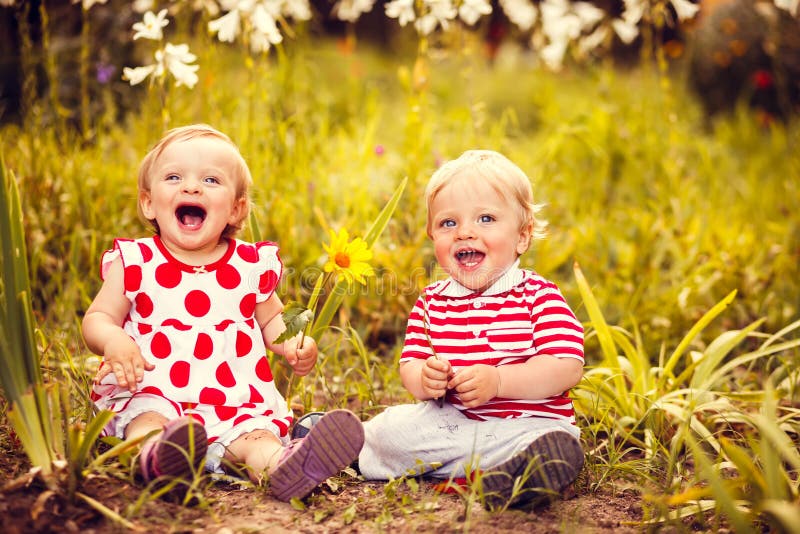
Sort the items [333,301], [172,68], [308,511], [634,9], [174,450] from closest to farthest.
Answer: [174,450] < [308,511] < [333,301] < [172,68] < [634,9]

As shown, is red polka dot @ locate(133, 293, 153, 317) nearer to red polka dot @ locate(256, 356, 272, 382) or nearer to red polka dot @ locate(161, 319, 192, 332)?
red polka dot @ locate(161, 319, 192, 332)

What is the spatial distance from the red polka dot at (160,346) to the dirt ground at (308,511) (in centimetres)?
32

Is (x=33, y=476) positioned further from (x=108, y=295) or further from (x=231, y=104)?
(x=231, y=104)

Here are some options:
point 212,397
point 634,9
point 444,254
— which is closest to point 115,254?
point 212,397

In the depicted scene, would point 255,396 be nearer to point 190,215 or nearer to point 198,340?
point 198,340

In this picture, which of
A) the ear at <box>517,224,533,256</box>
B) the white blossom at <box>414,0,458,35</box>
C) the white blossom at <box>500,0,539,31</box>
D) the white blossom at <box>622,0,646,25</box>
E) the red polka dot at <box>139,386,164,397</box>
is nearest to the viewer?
the red polka dot at <box>139,386,164,397</box>

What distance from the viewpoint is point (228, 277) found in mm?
1911

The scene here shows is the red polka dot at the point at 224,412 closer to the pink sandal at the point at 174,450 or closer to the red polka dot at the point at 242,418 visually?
the red polka dot at the point at 242,418

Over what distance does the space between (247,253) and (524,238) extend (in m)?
0.67

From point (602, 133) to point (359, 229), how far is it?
5.88 ft

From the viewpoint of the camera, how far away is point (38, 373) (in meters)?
1.59

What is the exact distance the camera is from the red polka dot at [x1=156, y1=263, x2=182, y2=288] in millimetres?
1862

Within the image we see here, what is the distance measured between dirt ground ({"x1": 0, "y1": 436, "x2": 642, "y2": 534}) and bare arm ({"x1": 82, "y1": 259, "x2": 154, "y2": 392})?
0.73ft

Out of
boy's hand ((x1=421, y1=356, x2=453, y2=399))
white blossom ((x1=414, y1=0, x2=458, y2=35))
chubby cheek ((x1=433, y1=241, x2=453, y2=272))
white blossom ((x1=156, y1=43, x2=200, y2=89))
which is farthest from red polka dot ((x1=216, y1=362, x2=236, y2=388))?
white blossom ((x1=414, y1=0, x2=458, y2=35))
